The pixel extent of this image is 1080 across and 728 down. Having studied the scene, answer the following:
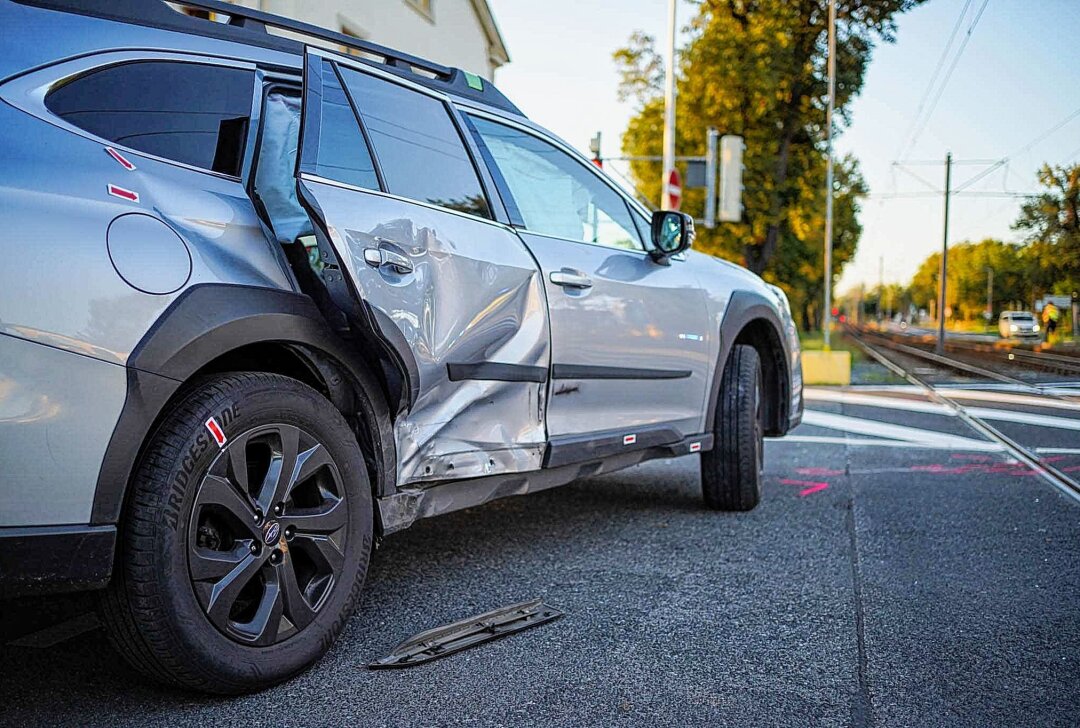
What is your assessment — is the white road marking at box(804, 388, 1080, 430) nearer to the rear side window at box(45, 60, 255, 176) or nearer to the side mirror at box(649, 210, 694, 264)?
the side mirror at box(649, 210, 694, 264)

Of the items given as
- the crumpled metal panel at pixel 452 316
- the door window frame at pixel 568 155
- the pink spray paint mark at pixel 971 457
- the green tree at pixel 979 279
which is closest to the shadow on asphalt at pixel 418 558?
the crumpled metal panel at pixel 452 316

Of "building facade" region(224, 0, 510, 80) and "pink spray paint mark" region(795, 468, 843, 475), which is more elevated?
"building facade" region(224, 0, 510, 80)

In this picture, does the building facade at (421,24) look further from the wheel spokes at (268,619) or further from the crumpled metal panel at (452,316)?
the wheel spokes at (268,619)

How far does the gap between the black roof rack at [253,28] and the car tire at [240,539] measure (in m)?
1.05

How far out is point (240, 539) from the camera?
246 centimetres

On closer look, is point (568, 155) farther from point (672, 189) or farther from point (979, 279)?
point (979, 279)

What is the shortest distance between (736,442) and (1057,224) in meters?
65.5

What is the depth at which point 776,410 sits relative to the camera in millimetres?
5645

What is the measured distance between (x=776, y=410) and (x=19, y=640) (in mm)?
4026

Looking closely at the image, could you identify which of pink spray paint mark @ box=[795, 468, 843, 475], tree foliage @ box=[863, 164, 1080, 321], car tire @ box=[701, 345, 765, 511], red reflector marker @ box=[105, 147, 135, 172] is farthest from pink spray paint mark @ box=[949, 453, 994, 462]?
tree foliage @ box=[863, 164, 1080, 321]

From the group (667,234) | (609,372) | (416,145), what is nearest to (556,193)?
(667,234)

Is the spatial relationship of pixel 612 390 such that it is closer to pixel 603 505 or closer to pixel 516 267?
pixel 516 267

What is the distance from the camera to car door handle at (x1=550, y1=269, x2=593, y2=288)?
11.8ft

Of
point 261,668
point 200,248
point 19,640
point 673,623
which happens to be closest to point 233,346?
point 200,248
